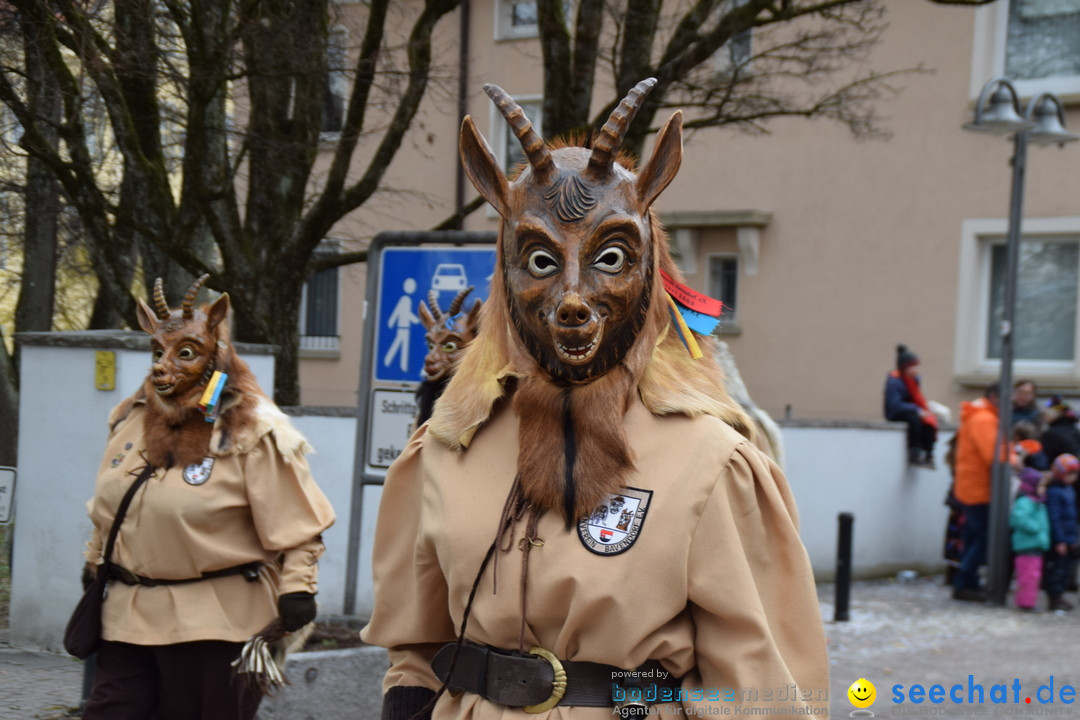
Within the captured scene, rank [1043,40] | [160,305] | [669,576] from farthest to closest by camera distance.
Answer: [1043,40] → [160,305] → [669,576]

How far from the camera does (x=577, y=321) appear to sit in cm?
233

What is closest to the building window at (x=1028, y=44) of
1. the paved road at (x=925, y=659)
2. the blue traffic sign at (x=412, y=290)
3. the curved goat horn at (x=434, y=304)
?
the paved road at (x=925, y=659)

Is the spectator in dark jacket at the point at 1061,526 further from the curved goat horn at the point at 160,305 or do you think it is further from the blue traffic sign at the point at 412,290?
the curved goat horn at the point at 160,305

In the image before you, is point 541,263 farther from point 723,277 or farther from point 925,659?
point 723,277

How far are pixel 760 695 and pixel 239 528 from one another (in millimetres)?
2634

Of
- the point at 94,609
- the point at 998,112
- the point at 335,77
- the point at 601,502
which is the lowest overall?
the point at 94,609

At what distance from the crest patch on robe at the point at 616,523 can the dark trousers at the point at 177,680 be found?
2.41 metres

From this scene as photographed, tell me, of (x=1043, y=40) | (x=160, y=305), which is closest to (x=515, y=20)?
(x=1043, y=40)

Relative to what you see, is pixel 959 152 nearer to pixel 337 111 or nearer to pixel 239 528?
pixel 337 111

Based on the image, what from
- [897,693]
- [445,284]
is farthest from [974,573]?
[445,284]

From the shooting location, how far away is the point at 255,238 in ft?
33.2

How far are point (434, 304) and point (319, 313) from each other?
14.3 meters

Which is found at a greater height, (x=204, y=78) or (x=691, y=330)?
(x=204, y=78)

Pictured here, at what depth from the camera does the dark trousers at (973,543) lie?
10.4 m
